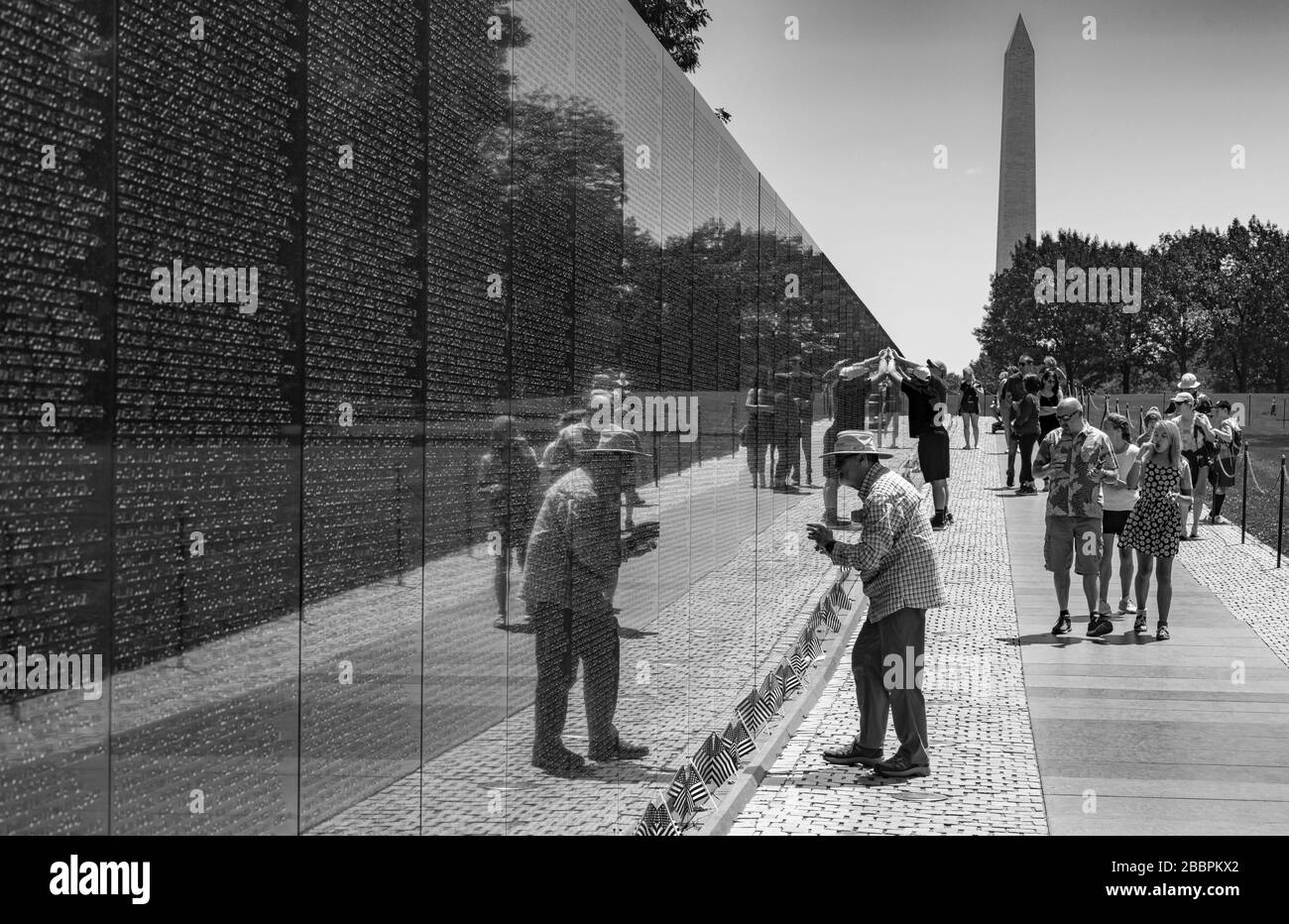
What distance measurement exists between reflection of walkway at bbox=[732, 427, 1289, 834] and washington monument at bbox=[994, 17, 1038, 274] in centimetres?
5692

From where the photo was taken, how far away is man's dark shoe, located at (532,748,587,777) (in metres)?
4.82

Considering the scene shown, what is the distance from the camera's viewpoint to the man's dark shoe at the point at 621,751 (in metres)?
5.46

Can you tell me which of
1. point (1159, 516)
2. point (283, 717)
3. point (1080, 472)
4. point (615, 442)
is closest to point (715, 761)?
point (615, 442)

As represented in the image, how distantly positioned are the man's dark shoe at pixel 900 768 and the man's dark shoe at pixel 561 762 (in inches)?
118

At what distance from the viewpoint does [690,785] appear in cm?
662

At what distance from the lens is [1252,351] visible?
80.4 metres

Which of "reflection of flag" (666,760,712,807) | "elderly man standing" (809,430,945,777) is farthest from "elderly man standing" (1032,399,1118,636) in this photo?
"reflection of flag" (666,760,712,807)

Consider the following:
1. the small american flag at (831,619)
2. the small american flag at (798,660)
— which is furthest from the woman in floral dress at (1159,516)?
the small american flag at (798,660)

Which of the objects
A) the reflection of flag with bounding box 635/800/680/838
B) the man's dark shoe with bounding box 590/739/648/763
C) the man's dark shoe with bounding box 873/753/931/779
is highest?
the man's dark shoe with bounding box 590/739/648/763

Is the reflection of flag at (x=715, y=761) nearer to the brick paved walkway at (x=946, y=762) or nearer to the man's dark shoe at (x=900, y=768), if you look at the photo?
the brick paved walkway at (x=946, y=762)

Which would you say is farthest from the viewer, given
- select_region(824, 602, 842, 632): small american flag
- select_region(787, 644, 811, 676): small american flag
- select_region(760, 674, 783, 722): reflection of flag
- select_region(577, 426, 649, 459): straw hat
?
select_region(824, 602, 842, 632): small american flag

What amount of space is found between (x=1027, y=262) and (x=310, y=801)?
279 ft

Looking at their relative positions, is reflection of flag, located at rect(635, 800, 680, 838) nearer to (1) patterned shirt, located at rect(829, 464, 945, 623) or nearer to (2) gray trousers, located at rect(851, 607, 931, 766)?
(2) gray trousers, located at rect(851, 607, 931, 766)
